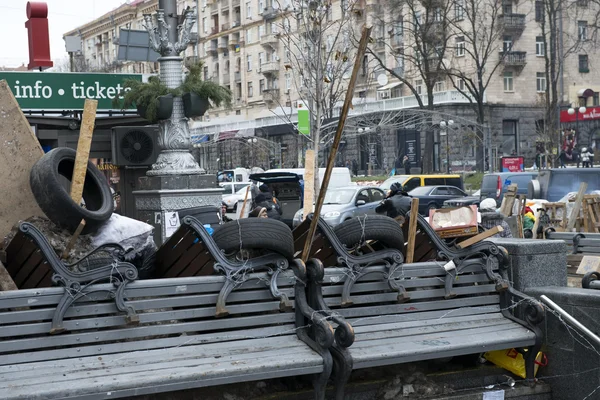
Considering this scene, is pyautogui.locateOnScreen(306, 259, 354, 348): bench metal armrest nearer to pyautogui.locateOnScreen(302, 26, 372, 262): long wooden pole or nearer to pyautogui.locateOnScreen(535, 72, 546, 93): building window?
pyautogui.locateOnScreen(302, 26, 372, 262): long wooden pole

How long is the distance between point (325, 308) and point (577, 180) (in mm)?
19316

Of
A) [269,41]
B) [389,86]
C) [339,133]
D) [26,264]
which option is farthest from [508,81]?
[26,264]

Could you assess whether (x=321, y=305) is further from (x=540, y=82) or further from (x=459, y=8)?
(x=540, y=82)

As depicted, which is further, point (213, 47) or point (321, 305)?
point (213, 47)

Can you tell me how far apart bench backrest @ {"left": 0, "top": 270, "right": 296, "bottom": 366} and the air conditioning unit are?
31.3 feet

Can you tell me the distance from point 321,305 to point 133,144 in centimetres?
970

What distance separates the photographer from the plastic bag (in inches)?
233

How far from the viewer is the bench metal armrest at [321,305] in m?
4.94

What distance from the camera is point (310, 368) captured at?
4.87 metres

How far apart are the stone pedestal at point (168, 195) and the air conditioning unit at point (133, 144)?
2092mm

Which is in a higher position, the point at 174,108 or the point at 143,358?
the point at 174,108

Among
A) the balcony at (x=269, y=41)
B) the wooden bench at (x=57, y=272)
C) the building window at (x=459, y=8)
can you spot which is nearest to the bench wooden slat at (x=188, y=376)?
the wooden bench at (x=57, y=272)

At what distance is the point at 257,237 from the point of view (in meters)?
5.20

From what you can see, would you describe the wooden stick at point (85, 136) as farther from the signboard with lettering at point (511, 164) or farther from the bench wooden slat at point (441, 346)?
the signboard with lettering at point (511, 164)
